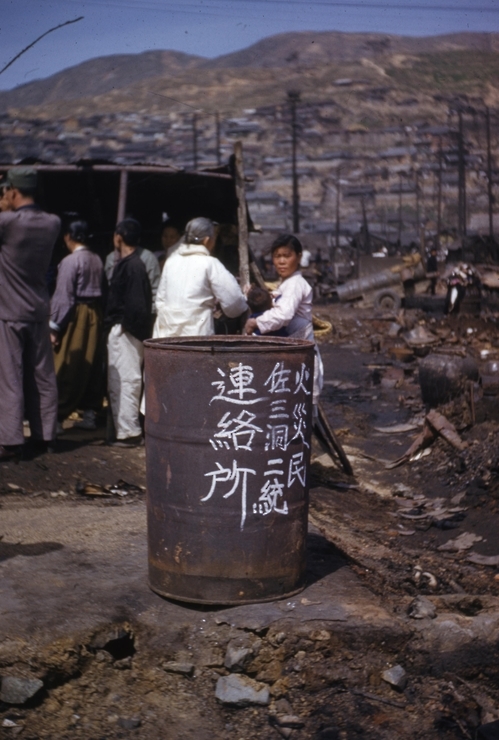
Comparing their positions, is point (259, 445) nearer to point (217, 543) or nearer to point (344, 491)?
point (217, 543)

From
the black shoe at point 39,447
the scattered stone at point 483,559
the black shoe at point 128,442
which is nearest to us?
the scattered stone at point 483,559

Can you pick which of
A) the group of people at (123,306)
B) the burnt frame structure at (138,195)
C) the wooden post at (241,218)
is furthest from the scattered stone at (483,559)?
the burnt frame structure at (138,195)

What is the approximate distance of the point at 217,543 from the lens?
11.2 feet

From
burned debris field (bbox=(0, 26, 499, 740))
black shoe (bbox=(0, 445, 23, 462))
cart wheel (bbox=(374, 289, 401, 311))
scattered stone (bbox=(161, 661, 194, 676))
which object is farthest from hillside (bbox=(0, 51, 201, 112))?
scattered stone (bbox=(161, 661, 194, 676))

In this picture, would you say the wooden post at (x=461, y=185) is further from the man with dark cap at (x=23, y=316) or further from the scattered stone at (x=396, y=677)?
the scattered stone at (x=396, y=677)

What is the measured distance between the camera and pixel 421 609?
11.8ft

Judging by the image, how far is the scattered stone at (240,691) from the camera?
3078 millimetres

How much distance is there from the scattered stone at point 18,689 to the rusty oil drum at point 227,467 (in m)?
0.68

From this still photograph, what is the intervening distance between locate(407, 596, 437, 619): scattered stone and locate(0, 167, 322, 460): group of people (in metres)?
2.23

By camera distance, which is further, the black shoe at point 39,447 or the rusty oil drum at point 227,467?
the black shoe at point 39,447

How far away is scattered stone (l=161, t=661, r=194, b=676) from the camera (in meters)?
3.17

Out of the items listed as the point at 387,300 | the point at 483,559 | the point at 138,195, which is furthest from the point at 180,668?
the point at 387,300

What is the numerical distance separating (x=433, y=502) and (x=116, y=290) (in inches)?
117

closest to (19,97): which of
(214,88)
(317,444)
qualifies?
(214,88)
